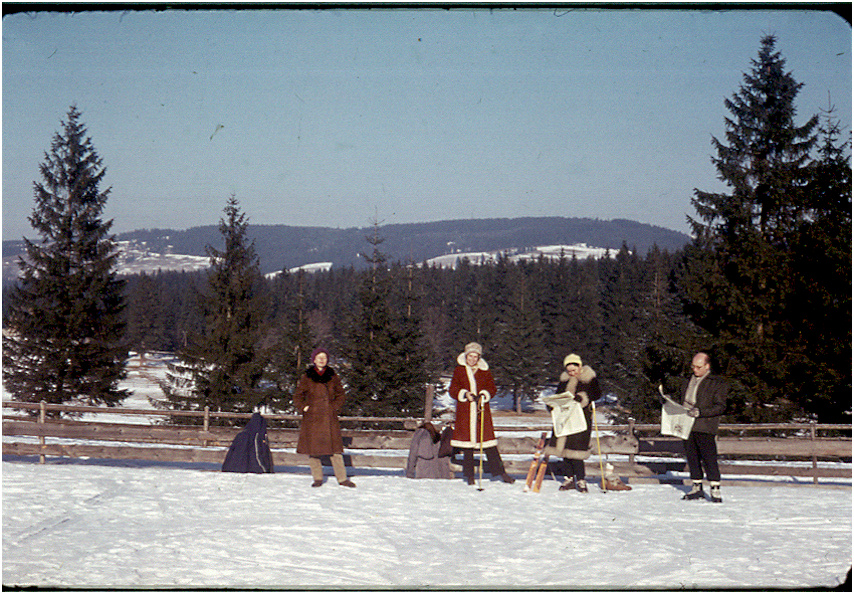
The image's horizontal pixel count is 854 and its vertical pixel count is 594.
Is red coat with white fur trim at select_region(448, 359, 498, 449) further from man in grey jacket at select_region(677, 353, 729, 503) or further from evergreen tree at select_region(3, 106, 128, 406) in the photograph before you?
evergreen tree at select_region(3, 106, 128, 406)

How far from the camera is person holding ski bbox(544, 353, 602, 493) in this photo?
863cm

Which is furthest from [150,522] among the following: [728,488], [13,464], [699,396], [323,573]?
[728,488]

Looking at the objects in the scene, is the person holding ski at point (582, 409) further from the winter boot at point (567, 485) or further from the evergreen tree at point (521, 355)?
the evergreen tree at point (521, 355)

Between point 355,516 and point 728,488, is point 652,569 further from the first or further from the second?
Result: point 728,488

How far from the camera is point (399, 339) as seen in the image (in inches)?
1094

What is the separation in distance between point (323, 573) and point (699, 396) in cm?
492

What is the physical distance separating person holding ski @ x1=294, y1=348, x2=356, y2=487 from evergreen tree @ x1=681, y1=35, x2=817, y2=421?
1118 cm

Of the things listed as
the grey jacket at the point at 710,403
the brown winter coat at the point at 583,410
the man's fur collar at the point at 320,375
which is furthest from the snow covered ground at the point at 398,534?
the man's fur collar at the point at 320,375

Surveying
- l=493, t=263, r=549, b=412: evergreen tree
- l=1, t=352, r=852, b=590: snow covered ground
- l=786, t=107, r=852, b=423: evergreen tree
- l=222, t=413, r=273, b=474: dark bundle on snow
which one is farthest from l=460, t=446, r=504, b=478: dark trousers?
l=493, t=263, r=549, b=412: evergreen tree

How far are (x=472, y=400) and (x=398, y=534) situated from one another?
8.07 feet

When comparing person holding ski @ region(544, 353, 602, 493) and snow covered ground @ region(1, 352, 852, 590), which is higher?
person holding ski @ region(544, 353, 602, 493)

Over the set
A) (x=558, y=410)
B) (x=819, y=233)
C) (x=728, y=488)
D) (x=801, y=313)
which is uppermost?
(x=819, y=233)

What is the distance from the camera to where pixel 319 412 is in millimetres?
8750

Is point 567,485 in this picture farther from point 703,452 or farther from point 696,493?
point 703,452
